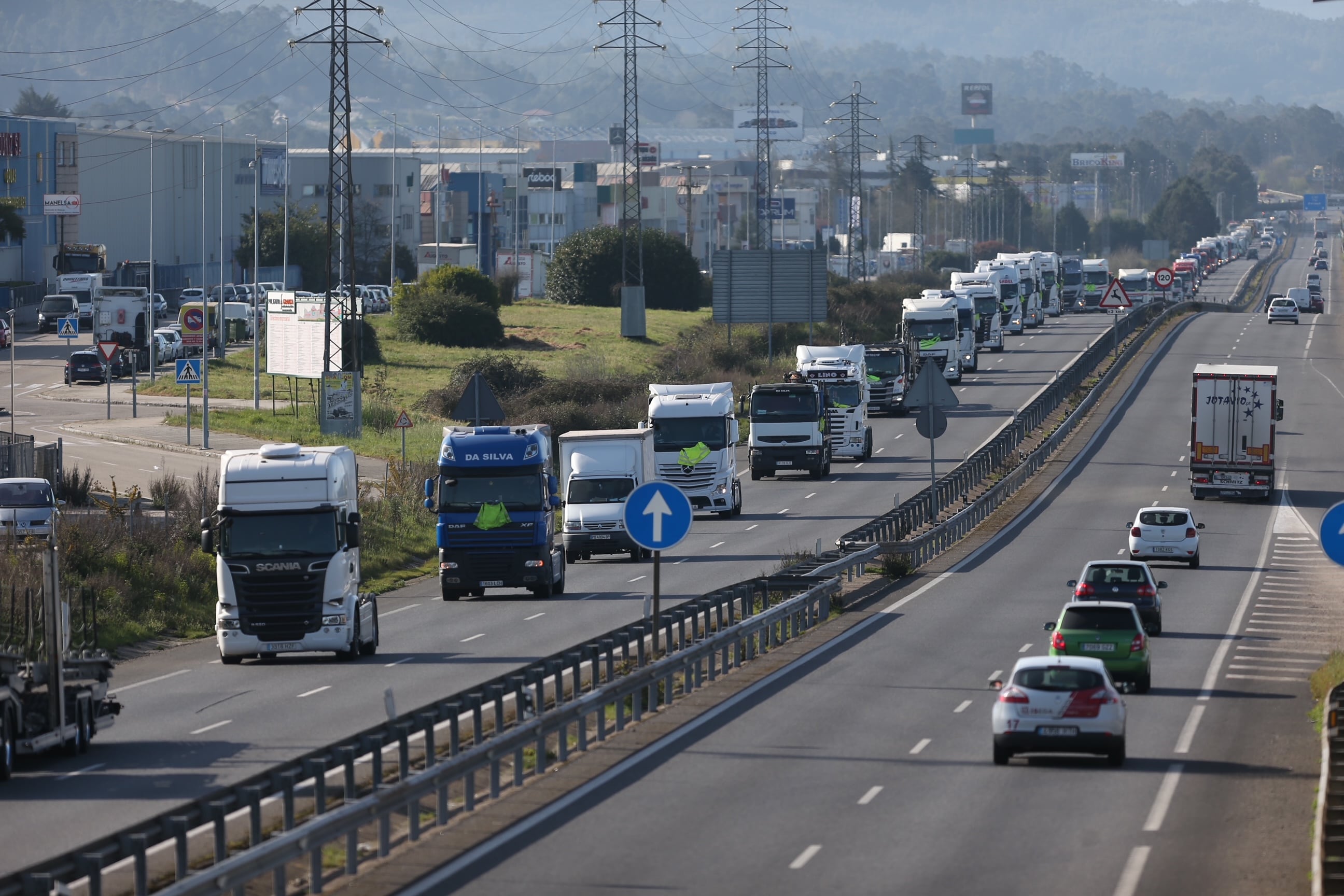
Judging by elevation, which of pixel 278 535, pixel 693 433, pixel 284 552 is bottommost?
pixel 284 552

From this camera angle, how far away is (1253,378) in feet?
158

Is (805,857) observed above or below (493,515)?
below

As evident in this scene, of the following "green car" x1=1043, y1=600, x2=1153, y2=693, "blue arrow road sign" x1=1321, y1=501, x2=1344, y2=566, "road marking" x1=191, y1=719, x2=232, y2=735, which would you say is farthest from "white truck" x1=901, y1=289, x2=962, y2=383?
"blue arrow road sign" x1=1321, y1=501, x2=1344, y2=566

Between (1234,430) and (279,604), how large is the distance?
96.4 ft

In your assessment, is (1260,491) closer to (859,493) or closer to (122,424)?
(859,493)

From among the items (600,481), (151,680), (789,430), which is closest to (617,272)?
(789,430)

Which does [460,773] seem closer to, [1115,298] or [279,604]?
[279,604]

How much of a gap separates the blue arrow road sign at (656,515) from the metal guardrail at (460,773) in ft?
5.01

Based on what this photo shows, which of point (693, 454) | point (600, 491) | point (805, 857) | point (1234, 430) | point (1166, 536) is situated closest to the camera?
point (805, 857)

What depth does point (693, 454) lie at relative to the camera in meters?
47.2

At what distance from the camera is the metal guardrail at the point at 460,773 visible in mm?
12602

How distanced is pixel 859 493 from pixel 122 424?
27.0m

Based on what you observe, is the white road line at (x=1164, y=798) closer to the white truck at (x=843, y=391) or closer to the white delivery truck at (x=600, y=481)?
the white delivery truck at (x=600, y=481)

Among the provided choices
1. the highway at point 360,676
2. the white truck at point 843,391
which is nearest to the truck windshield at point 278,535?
the highway at point 360,676
